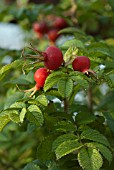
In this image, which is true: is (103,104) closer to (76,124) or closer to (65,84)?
(76,124)

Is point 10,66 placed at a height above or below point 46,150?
above

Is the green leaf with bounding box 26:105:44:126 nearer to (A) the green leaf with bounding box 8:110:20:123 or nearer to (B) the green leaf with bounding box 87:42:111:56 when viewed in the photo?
(A) the green leaf with bounding box 8:110:20:123

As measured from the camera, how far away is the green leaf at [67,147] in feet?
3.20

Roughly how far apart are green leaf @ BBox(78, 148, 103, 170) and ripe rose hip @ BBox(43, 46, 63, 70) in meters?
0.19

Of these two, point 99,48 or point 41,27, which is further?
point 41,27

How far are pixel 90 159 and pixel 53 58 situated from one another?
0.74ft

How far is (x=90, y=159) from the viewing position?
3.21 ft

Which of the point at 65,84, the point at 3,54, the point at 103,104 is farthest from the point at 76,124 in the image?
the point at 3,54

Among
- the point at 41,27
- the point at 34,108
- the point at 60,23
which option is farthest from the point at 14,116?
the point at 41,27

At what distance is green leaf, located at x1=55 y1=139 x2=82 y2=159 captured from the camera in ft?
3.20

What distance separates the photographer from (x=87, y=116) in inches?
45.7

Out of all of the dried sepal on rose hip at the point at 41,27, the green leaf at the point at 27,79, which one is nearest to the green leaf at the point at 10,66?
the green leaf at the point at 27,79

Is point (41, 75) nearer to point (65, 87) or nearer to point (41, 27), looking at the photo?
point (65, 87)

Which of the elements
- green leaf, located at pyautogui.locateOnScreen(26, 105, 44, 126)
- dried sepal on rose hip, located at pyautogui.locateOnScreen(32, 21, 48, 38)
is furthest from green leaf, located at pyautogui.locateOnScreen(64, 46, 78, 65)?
dried sepal on rose hip, located at pyautogui.locateOnScreen(32, 21, 48, 38)
